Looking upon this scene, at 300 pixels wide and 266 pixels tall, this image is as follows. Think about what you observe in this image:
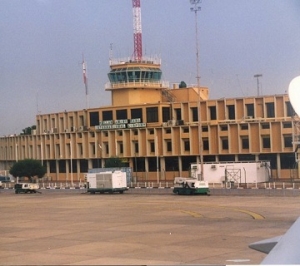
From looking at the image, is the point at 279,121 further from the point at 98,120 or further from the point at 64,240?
the point at 64,240

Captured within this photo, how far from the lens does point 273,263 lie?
1025 cm

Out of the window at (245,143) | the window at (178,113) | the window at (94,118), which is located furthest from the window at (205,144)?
the window at (94,118)

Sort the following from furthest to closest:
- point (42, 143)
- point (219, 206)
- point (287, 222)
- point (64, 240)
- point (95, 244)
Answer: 1. point (42, 143)
2. point (219, 206)
3. point (287, 222)
4. point (64, 240)
5. point (95, 244)

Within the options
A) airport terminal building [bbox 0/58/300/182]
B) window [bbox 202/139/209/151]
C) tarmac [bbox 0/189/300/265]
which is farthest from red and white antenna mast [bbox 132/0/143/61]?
tarmac [bbox 0/189/300/265]

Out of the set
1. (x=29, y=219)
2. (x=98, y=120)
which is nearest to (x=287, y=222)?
(x=29, y=219)

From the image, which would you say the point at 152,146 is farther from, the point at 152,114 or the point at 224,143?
the point at 224,143

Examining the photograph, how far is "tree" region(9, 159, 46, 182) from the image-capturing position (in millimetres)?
114000

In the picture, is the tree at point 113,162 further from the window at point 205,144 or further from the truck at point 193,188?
the truck at point 193,188

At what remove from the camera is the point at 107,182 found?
90.2 m

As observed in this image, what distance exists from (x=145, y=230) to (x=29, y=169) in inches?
2956

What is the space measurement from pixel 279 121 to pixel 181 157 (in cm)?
1956

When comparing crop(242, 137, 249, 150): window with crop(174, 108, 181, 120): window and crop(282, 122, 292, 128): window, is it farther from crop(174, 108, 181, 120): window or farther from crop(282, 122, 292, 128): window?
crop(174, 108, 181, 120): window

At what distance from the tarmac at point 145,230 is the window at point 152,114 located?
38.5m

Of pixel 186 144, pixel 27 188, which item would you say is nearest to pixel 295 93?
pixel 27 188
